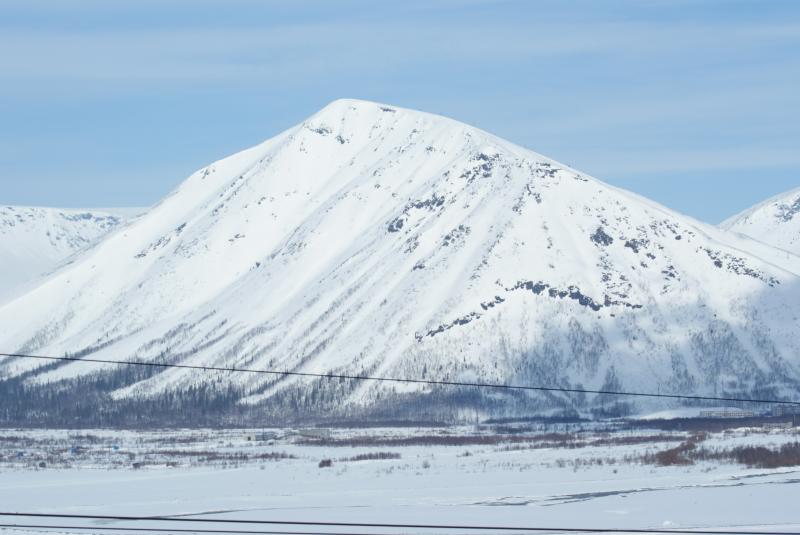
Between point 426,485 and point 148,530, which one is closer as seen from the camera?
point 148,530

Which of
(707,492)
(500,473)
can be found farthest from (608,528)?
(500,473)

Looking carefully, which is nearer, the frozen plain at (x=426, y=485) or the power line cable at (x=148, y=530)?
the power line cable at (x=148, y=530)

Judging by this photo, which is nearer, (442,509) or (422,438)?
(442,509)

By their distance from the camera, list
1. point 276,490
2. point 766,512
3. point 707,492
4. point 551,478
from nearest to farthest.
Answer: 1. point 766,512
2. point 707,492
3. point 276,490
4. point 551,478

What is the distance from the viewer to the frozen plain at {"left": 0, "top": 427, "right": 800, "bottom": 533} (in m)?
74.3

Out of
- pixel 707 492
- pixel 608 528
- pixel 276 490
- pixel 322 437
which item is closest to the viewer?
pixel 608 528

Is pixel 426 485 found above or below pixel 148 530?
above

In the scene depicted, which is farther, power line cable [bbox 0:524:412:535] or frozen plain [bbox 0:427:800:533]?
frozen plain [bbox 0:427:800:533]

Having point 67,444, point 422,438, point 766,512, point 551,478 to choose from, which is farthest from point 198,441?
Result: point 766,512

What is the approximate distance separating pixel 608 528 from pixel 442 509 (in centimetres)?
1303

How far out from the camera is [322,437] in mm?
196500

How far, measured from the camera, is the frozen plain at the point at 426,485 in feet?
244

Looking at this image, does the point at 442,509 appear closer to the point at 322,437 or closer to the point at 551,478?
the point at 551,478

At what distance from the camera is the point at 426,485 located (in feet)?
320
